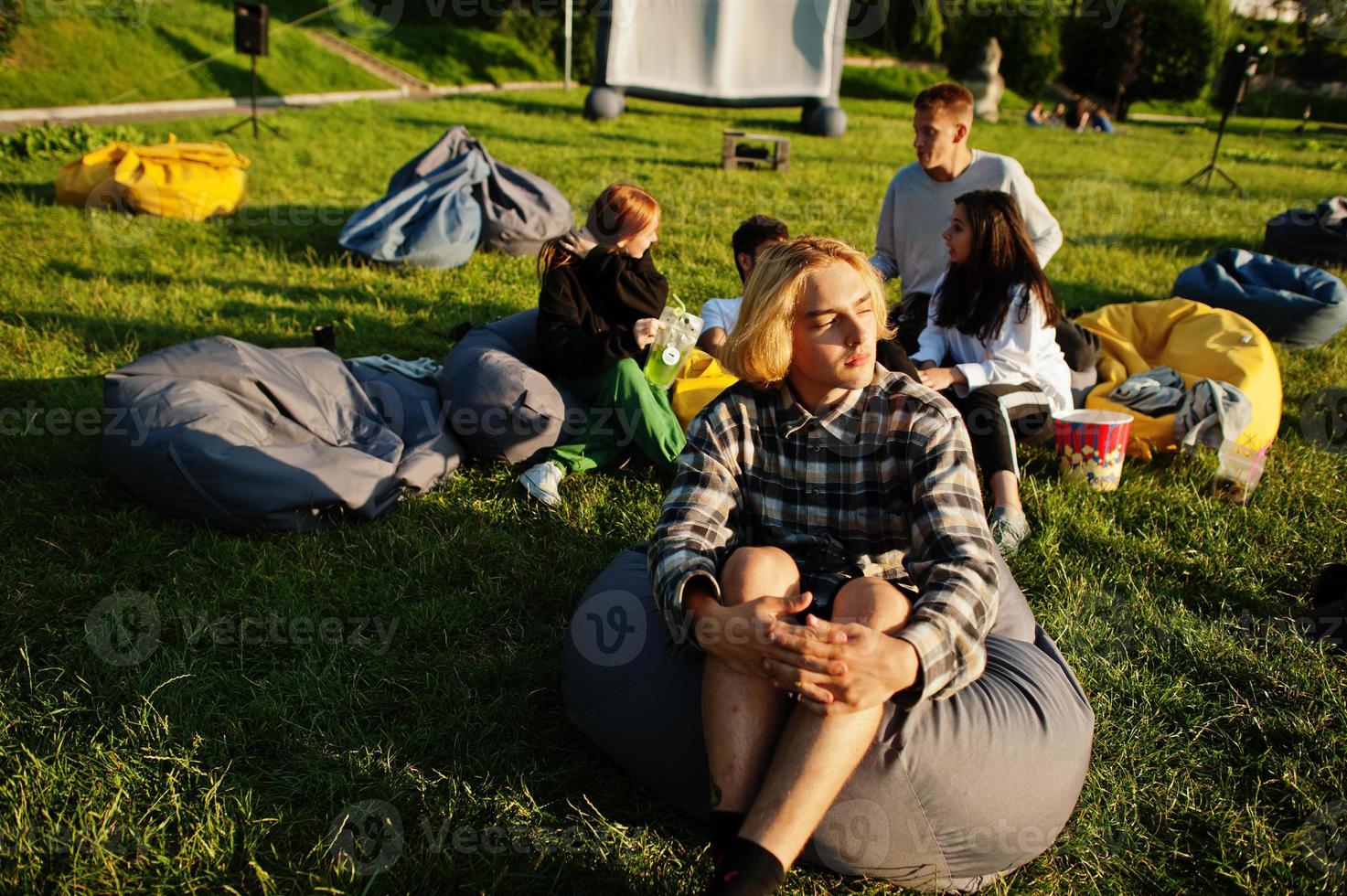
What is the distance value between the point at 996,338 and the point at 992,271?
311 millimetres

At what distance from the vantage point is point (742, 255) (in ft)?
15.3

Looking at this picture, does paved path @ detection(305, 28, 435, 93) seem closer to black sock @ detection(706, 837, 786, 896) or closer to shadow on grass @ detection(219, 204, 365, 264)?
shadow on grass @ detection(219, 204, 365, 264)

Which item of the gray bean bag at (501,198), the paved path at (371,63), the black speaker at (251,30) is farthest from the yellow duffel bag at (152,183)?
the paved path at (371,63)

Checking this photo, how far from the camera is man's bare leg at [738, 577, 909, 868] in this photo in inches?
80.7

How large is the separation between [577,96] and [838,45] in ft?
19.9

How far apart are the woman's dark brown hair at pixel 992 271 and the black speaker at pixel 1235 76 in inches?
411

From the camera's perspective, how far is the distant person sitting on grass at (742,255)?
15.0 ft

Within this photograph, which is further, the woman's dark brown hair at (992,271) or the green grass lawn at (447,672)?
the woman's dark brown hair at (992,271)

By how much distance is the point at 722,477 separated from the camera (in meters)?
2.60
